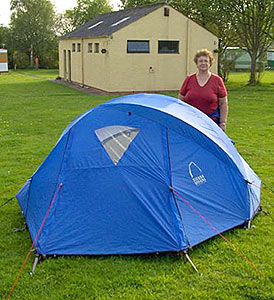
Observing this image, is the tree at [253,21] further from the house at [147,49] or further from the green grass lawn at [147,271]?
the green grass lawn at [147,271]

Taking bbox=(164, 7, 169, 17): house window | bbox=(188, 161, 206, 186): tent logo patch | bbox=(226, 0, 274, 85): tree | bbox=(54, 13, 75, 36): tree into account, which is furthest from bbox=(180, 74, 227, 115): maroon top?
bbox=(54, 13, 75, 36): tree

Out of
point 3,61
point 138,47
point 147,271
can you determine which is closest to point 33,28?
point 3,61

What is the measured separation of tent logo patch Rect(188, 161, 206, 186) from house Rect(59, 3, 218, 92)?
16.3 m

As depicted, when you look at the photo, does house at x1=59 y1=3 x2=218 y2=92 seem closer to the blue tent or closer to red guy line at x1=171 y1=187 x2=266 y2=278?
the blue tent

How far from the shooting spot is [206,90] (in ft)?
20.1

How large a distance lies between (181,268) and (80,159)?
1.55 m

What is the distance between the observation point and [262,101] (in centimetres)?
1761

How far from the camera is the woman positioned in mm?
6090

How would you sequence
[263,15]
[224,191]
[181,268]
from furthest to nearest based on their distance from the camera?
[263,15], [224,191], [181,268]

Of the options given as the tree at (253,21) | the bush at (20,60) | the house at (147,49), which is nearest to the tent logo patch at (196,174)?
the house at (147,49)

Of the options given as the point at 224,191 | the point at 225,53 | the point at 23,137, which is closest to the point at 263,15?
the point at 225,53

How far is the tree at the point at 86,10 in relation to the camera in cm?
5203

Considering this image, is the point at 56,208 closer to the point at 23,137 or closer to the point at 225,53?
the point at 23,137

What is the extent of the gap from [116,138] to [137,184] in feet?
1.86
